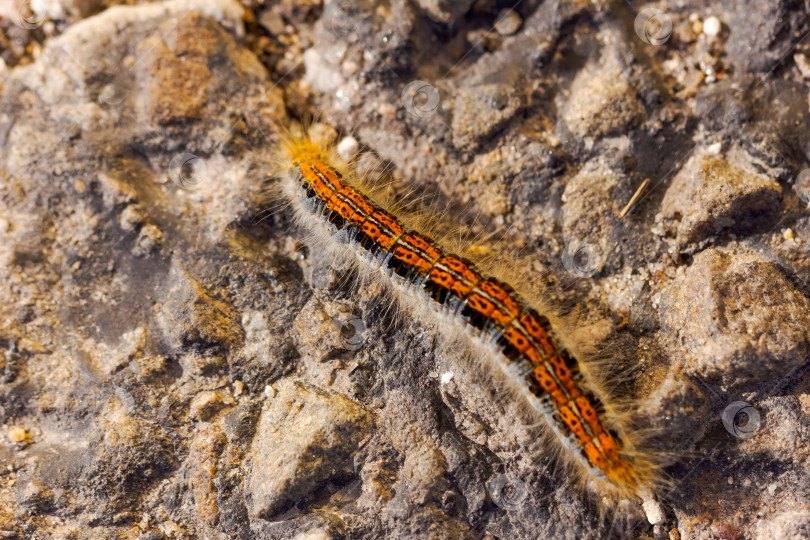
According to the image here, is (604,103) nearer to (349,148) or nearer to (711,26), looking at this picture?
(711,26)

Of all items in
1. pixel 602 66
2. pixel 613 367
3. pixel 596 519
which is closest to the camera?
pixel 596 519

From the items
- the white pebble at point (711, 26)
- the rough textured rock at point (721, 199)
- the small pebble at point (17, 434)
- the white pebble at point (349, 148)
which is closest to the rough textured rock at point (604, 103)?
the rough textured rock at point (721, 199)

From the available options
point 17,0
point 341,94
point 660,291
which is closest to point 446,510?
point 660,291

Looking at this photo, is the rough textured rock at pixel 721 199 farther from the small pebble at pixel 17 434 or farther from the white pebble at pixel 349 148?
the small pebble at pixel 17 434

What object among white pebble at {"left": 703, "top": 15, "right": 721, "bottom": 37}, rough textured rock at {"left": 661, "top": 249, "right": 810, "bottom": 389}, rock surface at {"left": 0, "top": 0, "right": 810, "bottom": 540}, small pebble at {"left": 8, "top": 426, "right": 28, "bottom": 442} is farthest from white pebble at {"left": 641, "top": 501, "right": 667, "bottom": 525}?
small pebble at {"left": 8, "top": 426, "right": 28, "bottom": 442}

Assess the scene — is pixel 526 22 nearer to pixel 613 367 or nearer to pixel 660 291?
pixel 660 291

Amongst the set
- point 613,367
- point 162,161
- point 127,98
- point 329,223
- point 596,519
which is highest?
point 127,98

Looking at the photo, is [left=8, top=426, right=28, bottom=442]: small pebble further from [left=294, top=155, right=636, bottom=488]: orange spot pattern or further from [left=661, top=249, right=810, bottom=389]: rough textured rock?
[left=661, top=249, right=810, bottom=389]: rough textured rock
